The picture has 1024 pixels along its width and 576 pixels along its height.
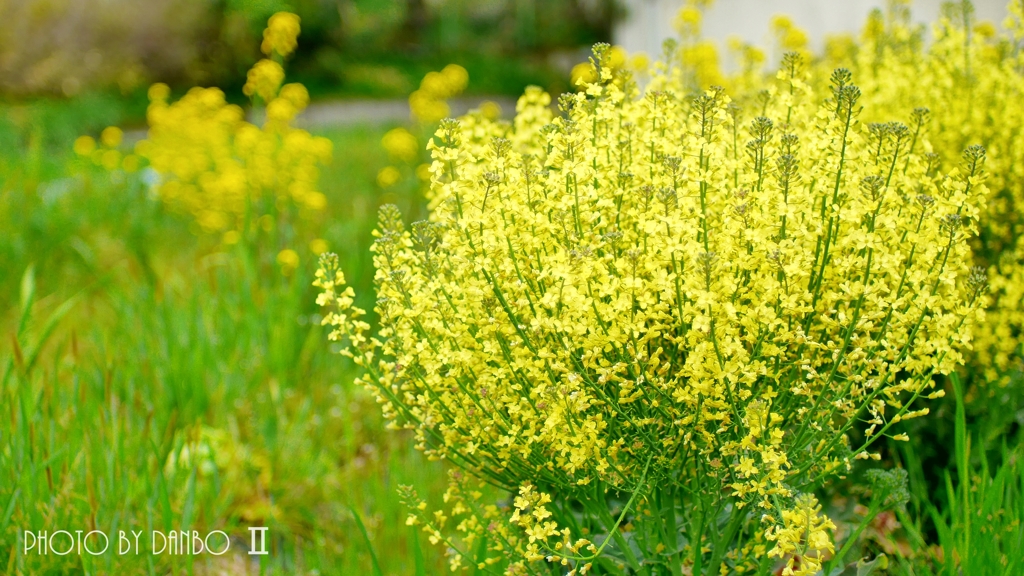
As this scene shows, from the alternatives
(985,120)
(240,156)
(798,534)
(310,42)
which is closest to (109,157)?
(240,156)

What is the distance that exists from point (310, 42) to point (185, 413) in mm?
16688

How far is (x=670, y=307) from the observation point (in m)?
1.81

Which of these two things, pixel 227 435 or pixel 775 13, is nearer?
pixel 227 435

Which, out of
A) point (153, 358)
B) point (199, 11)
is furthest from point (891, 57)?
point (199, 11)

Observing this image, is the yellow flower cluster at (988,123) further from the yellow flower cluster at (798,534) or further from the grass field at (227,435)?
the yellow flower cluster at (798,534)

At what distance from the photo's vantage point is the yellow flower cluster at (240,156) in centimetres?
486

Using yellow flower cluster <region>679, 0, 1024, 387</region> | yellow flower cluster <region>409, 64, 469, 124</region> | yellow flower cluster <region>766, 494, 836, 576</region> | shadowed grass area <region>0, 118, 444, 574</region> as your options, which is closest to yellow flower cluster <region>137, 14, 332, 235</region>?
shadowed grass area <region>0, 118, 444, 574</region>

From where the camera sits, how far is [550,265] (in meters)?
1.79

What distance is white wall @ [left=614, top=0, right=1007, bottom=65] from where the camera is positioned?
6.28 m

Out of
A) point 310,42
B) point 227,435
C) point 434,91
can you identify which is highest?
point 310,42

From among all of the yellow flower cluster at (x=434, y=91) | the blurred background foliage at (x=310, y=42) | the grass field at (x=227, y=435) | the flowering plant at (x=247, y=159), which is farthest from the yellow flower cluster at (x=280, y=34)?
the blurred background foliage at (x=310, y=42)

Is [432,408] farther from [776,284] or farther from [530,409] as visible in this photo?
[776,284]

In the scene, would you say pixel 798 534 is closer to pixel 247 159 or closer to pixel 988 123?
pixel 988 123

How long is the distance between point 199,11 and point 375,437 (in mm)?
15503
